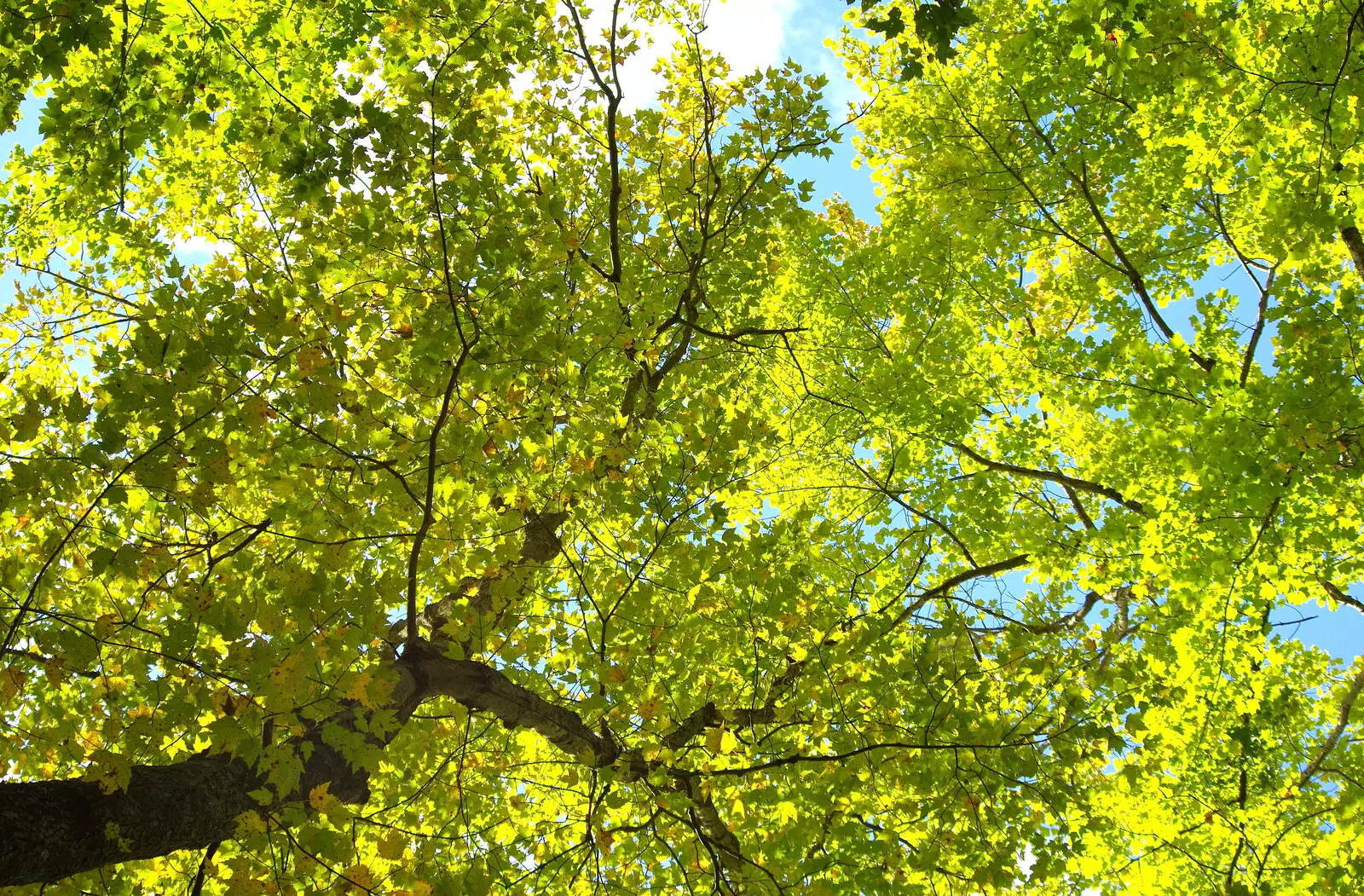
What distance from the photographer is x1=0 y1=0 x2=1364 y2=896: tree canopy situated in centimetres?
340

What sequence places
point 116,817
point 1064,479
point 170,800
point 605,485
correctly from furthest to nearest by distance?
1. point 1064,479
2. point 605,485
3. point 170,800
4. point 116,817

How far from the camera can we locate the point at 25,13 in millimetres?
4164

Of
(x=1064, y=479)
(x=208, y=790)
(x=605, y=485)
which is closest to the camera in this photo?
(x=208, y=790)

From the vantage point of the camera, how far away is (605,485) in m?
4.64

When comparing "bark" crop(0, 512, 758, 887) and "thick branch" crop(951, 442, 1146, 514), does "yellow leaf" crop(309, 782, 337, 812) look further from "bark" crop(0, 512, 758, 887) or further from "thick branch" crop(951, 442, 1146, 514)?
"thick branch" crop(951, 442, 1146, 514)

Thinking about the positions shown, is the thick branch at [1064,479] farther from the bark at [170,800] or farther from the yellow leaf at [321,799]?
the yellow leaf at [321,799]

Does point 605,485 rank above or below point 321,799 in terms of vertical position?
above

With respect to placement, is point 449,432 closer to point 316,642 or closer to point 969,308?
point 316,642

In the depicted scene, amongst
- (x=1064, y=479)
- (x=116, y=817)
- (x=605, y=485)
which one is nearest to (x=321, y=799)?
(x=116, y=817)

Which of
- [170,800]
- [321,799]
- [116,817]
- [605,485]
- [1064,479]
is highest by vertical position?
[1064,479]

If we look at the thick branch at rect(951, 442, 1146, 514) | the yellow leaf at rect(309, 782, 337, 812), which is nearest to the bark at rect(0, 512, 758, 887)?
the yellow leaf at rect(309, 782, 337, 812)

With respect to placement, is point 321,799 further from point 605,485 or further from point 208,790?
point 605,485

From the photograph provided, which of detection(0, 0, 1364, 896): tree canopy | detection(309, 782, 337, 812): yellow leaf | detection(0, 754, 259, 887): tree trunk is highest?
detection(0, 0, 1364, 896): tree canopy

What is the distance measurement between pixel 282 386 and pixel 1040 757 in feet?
14.9
